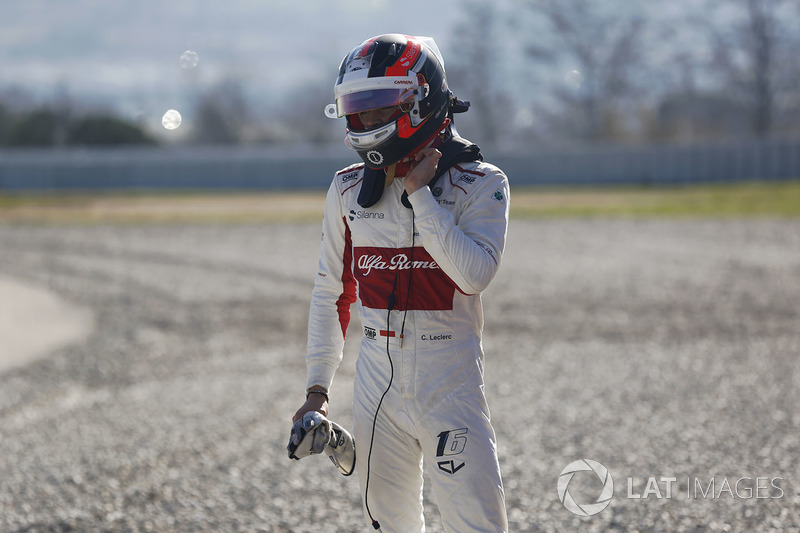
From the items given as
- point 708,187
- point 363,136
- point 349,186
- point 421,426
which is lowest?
point 708,187

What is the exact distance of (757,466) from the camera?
19.2 feet

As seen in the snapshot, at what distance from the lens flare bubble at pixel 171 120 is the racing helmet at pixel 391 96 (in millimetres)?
2598

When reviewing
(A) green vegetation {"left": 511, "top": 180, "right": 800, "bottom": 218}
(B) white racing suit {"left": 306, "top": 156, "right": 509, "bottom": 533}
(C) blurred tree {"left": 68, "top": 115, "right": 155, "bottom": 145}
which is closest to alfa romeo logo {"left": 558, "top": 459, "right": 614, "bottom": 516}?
(B) white racing suit {"left": 306, "top": 156, "right": 509, "bottom": 533}

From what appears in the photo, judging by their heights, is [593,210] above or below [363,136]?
below

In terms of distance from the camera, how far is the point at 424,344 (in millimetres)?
3229

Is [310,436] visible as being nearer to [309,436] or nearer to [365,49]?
[309,436]

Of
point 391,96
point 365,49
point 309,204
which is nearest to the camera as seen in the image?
point 391,96

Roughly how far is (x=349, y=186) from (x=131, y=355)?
7996mm

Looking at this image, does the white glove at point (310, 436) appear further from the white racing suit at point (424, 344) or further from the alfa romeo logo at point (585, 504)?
the alfa romeo logo at point (585, 504)

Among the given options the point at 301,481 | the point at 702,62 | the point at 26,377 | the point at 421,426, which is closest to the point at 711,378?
the point at 301,481

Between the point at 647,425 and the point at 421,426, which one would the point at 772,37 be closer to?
the point at 647,425

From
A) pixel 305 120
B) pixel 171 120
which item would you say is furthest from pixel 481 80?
pixel 171 120

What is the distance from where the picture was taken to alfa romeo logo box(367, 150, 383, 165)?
320cm

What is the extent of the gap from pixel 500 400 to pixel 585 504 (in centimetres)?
279
